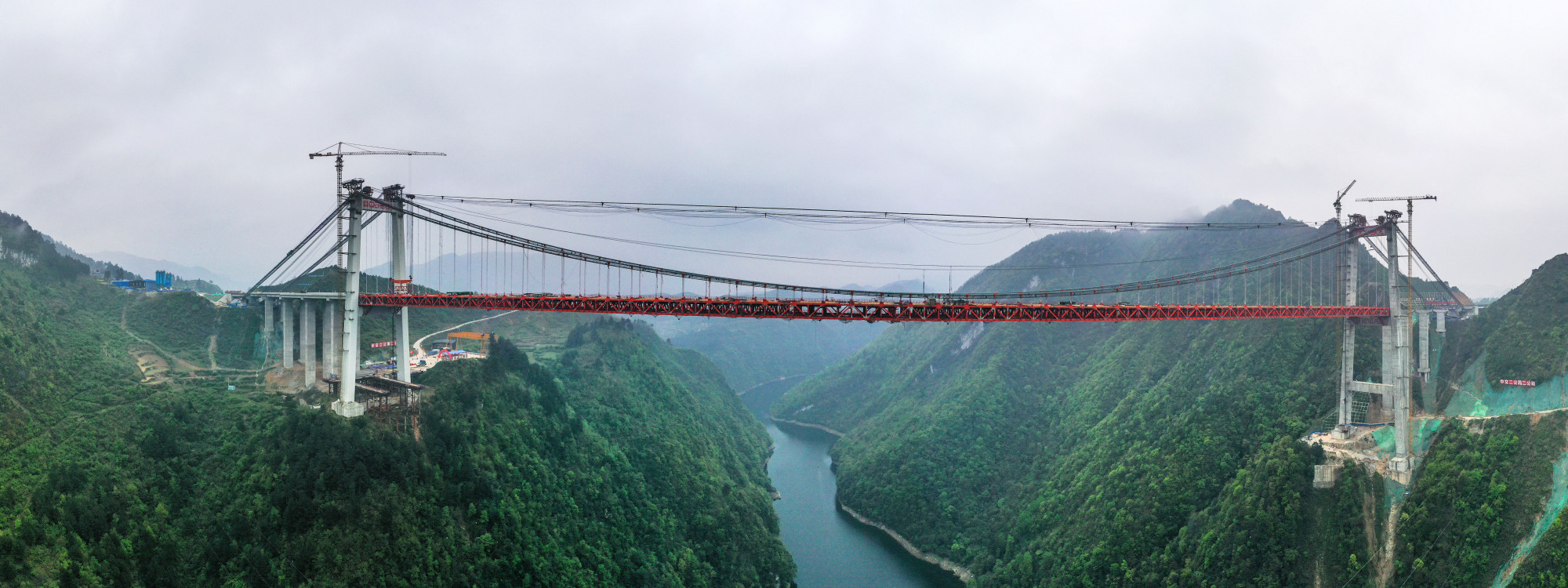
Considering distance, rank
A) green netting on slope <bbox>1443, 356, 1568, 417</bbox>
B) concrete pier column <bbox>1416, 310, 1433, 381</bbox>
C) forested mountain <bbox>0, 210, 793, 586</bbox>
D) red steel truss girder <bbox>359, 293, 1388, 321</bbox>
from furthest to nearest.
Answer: concrete pier column <bbox>1416, 310, 1433, 381</bbox> < green netting on slope <bbox>1443, 356, 1568, 417</bbox> < red steel truss girder <bbox>359, 293, 1388, 321</bbox> < forested mountain <bbox>0, 210, 793, 586</bbox>

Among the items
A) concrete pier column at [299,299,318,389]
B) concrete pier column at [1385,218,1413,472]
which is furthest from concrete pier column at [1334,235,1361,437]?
concrete pier column at [299,299,318,389]

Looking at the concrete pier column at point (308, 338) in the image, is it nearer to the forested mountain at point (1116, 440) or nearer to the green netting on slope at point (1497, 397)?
the forested mountain at point (1116, 440)

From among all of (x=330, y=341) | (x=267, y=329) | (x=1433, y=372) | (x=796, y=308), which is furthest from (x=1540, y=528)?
(x=267, y=329)

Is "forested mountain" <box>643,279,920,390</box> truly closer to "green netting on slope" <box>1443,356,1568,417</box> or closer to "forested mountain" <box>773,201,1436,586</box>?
Result: "forested mountain" <box>773,201,1436,586</box>

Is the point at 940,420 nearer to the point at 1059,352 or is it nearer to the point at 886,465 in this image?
the point at 886,465

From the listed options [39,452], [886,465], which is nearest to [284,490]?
[39,452]

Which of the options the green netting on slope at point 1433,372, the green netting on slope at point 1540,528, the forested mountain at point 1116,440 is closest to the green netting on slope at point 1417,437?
the green netting on slope at point 1433,372
